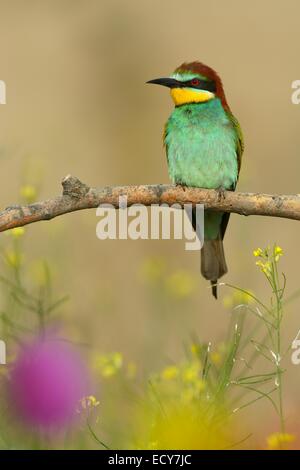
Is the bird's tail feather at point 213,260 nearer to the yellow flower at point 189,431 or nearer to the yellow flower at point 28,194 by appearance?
the yellow flower at point 28,194

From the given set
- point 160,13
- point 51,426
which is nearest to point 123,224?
point 51,426

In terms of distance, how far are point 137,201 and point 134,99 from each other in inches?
127

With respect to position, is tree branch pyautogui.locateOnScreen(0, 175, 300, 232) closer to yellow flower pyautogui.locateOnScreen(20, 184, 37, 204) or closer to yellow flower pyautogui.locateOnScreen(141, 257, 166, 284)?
yellow flower pyautogui.locateOnScreen(20, 184, 37, 204)

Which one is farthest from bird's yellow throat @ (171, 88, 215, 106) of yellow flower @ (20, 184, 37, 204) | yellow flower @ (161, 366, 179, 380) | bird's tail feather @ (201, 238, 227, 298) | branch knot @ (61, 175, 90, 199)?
yellow flower @ (161, 366, 179, 380)

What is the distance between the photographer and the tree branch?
218cm

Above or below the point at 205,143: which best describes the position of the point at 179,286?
below

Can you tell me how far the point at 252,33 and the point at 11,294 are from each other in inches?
137

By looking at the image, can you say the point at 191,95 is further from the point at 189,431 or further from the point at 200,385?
the point at 189,431

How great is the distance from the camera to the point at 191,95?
303 cm

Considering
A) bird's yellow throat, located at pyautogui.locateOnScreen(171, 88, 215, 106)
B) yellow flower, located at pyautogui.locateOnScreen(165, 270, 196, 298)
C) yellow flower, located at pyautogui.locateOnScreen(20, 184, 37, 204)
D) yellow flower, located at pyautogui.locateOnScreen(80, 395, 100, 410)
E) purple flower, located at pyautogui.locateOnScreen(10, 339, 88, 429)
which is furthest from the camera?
bird's yellow throat, located at pyautogui.locateOnScreen(171, 88, 215, 106)

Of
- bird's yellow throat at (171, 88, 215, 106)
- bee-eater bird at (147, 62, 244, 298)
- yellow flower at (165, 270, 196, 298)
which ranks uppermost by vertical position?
bird's yellow throat at (171, 88, 215, 106)

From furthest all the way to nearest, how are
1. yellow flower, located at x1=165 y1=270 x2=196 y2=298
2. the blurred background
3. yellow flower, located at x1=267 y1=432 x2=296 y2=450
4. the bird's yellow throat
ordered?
the blurred background
the bird's yellow throat
yellow flower, located at x1=165 y1=270 x2=196 y2=298
yellow flower, located at x1=267 y1=432 x2=296 y2=450

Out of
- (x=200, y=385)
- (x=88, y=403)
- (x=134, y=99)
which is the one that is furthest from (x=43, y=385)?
(x=134, y=99)

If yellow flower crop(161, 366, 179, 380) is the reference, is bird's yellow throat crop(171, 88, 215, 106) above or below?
above
